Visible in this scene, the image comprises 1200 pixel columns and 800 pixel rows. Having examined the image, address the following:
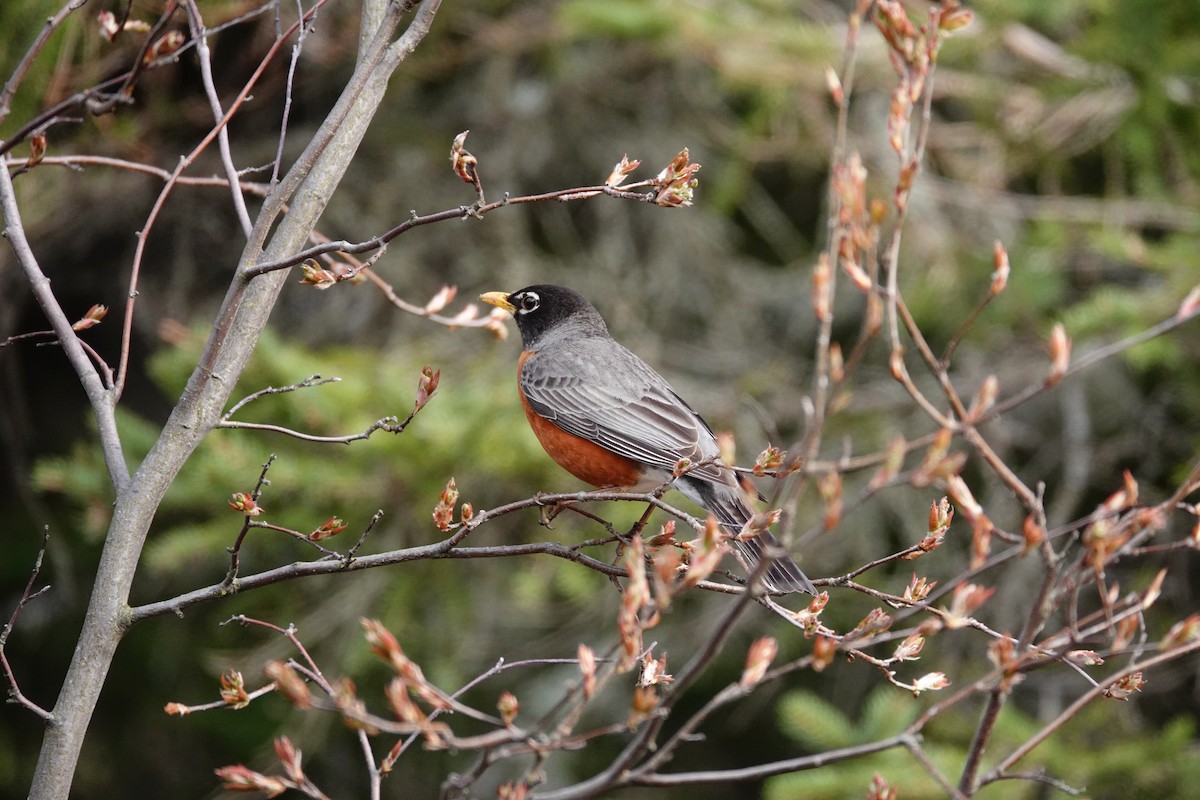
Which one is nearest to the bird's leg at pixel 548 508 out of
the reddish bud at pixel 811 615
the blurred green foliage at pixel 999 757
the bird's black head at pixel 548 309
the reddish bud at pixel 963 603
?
the reddish bud at pixel 811 615

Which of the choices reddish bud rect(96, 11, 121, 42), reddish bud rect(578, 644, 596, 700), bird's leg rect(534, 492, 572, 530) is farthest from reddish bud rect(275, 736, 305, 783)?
reddish bud rect(96, 11, 121, 42)

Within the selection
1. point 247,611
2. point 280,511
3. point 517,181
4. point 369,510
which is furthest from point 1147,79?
point 247,611

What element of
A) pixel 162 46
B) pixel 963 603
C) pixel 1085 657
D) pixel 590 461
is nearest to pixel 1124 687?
pixel 1085 657

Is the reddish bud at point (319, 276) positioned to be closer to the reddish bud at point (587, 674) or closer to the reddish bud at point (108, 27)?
the reddish bud at point (108, 27)

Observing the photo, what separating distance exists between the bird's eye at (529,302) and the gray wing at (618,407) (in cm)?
44

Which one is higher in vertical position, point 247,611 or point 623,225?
point 623,225

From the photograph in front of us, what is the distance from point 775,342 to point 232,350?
5.05m

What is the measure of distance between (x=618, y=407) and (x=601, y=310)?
92.6 inches

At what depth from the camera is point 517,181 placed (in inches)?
249

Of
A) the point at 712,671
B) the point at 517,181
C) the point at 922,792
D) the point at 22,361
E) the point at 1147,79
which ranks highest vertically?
the point at 1147,79

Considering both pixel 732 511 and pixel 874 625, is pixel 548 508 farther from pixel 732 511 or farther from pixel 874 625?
pixel 874 625

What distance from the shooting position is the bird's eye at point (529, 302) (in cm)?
439

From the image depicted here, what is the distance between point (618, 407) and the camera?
360 cm

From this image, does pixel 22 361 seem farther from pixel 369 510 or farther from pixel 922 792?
pixel 922 792
